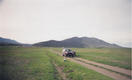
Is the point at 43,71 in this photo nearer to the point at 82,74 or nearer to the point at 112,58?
the point at 82,74

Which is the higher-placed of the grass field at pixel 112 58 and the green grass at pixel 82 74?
the grass field at pixel 112 58

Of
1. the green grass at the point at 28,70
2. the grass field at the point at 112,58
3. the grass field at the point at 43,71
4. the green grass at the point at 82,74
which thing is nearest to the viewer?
the green grass at the point at 82,74

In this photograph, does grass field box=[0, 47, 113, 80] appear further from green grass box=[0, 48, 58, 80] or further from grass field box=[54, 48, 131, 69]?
grass field box=[54, 48, 131, 69]

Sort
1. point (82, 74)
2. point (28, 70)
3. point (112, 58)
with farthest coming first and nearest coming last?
1. point (112, 58)
2. point (28, 70)
3. point (82, 74)

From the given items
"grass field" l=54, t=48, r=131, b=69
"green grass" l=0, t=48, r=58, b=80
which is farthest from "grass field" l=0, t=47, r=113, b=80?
"grass field" l=54, t=48, r=131, b=69

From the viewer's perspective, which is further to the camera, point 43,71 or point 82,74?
point 43,71

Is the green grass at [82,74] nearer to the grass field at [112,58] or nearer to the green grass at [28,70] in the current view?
the green grass at [28,70]

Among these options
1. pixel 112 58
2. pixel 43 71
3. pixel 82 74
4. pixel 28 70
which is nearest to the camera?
pixel 82 74

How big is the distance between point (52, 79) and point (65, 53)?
2517 centimetres

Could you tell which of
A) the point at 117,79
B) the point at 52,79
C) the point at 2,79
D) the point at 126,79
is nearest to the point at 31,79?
the point at 52,79

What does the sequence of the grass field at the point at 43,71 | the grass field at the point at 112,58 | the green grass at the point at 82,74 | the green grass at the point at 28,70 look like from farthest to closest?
the grass field at the point at 112,58 < the green grass at the point at 28,70 < the grass field at the point at 43,71 < the green grass at the point at 82,74

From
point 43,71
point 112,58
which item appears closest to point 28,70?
point 43,71

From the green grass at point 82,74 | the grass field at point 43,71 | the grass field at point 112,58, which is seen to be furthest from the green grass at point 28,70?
the grass field at point 112,58

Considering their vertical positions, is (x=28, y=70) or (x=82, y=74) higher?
(x=82, y=74)
